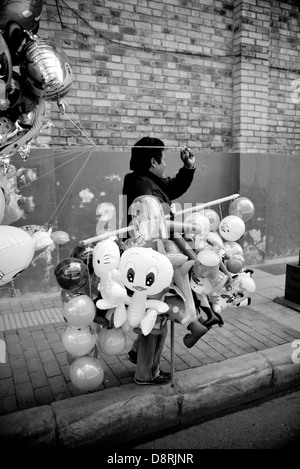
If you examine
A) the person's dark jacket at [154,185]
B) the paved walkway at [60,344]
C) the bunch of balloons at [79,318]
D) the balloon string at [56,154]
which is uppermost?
the balloon string at [56,154]

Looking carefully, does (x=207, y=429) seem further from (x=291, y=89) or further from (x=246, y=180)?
(x=291, y=89)

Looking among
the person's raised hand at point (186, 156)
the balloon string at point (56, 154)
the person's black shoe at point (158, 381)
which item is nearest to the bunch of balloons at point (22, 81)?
the person's raised hand at point (186, 156)

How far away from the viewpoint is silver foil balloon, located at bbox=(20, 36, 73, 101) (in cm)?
243

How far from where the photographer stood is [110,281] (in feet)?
7.31

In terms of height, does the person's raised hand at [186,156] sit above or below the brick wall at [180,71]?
below

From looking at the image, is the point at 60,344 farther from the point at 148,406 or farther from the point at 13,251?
the point at 13,251

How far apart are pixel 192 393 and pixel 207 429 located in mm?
250

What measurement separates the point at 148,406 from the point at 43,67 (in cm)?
234

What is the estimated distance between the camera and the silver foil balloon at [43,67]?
7.98 ft

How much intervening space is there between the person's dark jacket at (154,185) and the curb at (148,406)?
143cm

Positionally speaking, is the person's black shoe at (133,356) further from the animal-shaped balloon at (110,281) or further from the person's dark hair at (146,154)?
the person's dark hair at (146,154)

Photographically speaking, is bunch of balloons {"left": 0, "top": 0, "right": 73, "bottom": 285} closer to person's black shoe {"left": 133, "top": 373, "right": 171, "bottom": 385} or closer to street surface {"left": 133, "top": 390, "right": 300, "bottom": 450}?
person's black shoe {"left": 133, "top": 373, "right": 171, "bottom": 385}

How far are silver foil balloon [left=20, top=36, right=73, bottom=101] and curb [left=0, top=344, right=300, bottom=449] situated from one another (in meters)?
2.12

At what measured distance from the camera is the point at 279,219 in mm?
6445
